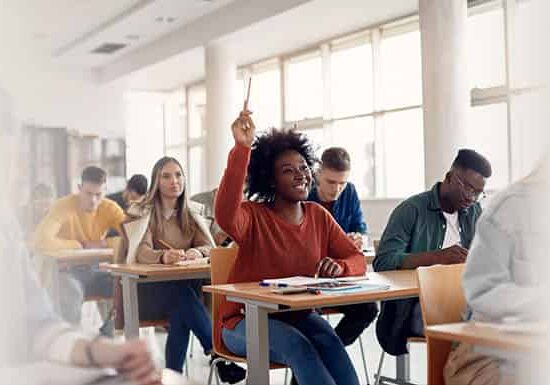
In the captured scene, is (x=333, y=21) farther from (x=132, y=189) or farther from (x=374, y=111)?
(x=132, y=189)

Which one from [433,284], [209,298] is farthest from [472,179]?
[209,298]

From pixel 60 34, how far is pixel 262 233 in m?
1.10

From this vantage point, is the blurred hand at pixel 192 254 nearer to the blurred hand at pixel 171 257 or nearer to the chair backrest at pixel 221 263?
the blurred hand at pixel 171 257

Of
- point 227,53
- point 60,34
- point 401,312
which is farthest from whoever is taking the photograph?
point 227,53

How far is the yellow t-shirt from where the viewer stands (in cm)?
93

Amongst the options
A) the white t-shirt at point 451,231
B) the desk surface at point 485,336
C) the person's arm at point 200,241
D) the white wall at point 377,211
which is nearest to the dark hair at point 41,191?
the desk surface at point 485,336

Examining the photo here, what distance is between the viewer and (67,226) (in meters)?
0.98

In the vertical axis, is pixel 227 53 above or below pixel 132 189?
above

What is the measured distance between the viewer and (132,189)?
1.22 m

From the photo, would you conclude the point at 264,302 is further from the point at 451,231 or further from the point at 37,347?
the point at 37,347

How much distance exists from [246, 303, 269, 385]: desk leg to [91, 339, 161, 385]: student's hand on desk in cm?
88

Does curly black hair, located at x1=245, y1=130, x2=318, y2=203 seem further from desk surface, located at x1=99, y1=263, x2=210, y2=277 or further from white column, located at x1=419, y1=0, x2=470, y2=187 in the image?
white column, located at x1=419, y1=0, x2=470, y2=187

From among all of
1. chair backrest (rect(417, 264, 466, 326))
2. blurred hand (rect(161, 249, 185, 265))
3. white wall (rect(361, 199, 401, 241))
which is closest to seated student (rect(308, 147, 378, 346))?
blurred hand (rect(161, 249, 185, 265))

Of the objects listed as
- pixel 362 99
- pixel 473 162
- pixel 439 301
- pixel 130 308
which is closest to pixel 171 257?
pixel 473 162
